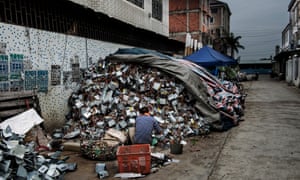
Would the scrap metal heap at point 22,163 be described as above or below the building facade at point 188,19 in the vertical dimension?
below

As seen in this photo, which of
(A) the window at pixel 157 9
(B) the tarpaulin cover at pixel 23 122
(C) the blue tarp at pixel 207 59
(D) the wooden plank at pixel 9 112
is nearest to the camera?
(B) the tarpaulin cover at pixel 23 122

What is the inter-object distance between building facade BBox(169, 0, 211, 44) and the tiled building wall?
2334 cm

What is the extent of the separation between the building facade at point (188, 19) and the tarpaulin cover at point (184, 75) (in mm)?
22795

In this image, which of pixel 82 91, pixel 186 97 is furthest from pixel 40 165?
pixel 186 97

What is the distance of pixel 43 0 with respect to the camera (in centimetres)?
652

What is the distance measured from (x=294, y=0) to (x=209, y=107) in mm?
27609

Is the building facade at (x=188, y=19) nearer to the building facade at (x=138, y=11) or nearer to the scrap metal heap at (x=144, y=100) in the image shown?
the building facade at (x=138, y=11)

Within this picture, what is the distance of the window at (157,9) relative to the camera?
15227mm

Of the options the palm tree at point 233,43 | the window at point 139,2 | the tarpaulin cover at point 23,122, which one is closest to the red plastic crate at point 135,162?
Answer: the tarpaulin cover at point 23,122

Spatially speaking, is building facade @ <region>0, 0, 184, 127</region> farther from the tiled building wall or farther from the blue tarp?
the blue tarp

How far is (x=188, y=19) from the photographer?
30250mm

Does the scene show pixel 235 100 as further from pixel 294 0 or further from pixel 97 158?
pixel 294 0

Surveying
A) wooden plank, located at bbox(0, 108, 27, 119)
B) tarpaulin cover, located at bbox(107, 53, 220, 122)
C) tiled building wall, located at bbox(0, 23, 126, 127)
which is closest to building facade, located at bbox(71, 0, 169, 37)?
tiled building wall, located at bbox(0, 23, 126, 127)

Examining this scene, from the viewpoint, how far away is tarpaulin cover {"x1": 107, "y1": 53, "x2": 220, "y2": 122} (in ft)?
25.5
